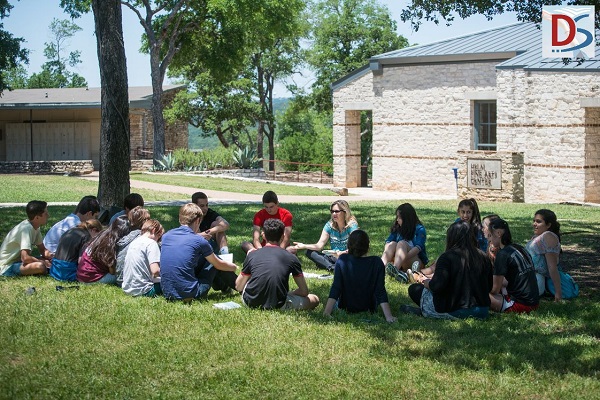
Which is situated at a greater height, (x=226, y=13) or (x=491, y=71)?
(x=226, y=13)

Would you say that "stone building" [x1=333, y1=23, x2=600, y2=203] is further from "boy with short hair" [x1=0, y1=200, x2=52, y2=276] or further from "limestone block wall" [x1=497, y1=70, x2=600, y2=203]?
"boy with short hair" [x1=0, y1=200, x2=52, y2=276]

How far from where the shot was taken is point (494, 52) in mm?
25641

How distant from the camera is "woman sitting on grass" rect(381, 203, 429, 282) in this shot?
9969 millimetres

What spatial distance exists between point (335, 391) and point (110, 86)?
888cm

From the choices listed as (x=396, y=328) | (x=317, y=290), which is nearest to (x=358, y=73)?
(x=317, y=290)

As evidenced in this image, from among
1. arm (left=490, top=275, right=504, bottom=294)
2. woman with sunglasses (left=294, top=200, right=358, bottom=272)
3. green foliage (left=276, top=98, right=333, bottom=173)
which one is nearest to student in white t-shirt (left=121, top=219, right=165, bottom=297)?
woman with sunglasses (left=294, top=200, right=358, bottom=272)

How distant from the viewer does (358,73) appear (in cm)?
3086

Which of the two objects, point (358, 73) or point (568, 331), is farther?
point (358, 73)

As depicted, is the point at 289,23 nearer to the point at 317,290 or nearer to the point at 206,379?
the point at 317,290

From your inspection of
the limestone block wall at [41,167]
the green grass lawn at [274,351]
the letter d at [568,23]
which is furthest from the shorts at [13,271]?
the limestone block wall at [41,167]

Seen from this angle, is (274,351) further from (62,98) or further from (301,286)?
(62,98)

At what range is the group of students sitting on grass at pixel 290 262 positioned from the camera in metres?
7.80

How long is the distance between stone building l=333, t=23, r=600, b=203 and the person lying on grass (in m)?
15.4

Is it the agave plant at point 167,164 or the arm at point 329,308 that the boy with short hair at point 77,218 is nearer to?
the arm at point 329,308
